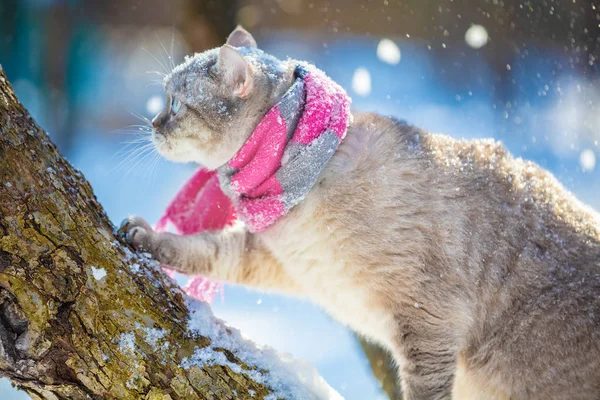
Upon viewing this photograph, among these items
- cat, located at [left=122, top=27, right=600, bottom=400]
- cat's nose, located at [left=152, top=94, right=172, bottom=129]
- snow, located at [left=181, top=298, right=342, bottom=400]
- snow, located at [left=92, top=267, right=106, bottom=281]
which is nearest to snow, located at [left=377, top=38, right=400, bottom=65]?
cat, located at [left=122, top=27, right=600, bottom=400]

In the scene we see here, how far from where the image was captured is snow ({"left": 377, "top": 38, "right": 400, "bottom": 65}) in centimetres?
405

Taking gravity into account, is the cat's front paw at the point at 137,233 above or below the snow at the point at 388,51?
below

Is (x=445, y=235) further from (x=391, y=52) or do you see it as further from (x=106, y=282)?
(x=391, y=52)

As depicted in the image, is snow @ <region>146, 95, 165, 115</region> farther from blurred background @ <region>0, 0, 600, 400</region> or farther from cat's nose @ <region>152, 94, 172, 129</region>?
cat's nose @ <region>152, 94, 172, 129</region>

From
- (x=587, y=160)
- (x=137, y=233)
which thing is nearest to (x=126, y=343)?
(x=137, y=233)

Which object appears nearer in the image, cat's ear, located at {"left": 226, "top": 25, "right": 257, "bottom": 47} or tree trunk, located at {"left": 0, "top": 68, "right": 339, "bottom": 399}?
tree trunk, located at {"left": 0, "top": 68, "right": 339, "bottom": 399}

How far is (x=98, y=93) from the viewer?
4410 millimetres

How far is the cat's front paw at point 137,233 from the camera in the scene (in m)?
2.05

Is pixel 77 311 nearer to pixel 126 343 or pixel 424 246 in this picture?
pixel 126 343

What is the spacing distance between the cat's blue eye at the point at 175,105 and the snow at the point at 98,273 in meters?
0.87

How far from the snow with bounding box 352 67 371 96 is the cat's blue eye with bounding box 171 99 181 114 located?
1.62 metres

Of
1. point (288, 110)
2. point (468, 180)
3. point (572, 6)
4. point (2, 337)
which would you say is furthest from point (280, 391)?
point (572, 6)

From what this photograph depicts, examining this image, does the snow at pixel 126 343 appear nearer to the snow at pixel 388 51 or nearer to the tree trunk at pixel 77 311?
the tree trunk at pixel 77 311

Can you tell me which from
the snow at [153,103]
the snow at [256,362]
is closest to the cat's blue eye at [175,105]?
the snow at [256,362]
